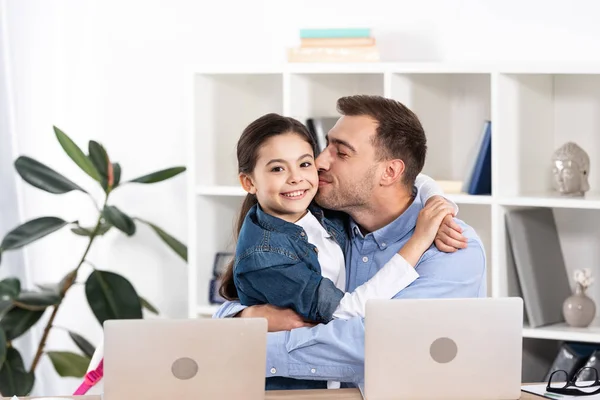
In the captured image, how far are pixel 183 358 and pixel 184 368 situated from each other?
0.02 meters

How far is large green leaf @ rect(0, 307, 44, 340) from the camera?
11.9ft

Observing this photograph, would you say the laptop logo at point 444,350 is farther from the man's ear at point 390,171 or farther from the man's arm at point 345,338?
the man's ear at point 390,171

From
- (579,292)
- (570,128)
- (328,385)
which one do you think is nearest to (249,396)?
(328,385)

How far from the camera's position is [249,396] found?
6.25 ft

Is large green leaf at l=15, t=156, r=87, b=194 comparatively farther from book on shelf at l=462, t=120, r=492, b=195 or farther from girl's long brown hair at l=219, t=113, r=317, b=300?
book on shelf at l=462, t=120, r=492, b=195

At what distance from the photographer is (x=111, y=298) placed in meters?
3.62

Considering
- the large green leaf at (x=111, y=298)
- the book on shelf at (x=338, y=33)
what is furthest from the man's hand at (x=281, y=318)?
the book on shelf at (x=338, y=33)

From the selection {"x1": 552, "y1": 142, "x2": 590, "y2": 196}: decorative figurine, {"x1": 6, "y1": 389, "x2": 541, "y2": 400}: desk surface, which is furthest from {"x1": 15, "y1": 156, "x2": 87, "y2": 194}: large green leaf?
{"x1": 552, "y1": 142, "x2": 590, "y2": 196}: decorative figurine

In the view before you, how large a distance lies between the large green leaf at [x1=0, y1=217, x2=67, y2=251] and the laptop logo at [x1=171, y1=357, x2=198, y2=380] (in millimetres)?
1779

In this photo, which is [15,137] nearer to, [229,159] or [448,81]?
[229,159]

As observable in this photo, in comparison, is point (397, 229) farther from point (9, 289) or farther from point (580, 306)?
point (9, 289)

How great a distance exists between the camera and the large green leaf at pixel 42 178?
3553mm

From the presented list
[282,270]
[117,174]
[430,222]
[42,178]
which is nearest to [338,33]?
[117,174]

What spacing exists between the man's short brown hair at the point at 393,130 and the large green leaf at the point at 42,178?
1.38m
